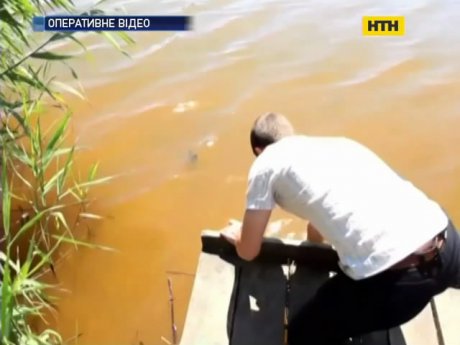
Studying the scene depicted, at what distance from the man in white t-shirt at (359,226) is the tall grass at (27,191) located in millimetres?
790

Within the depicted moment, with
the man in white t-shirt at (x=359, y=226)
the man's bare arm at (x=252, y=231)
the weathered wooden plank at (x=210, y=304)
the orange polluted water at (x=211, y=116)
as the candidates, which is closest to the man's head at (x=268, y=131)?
the man in white t-shirt at (x=359, y=226)

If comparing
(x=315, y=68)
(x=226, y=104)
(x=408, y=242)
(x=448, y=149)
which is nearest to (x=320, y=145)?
(x=408, y=242)

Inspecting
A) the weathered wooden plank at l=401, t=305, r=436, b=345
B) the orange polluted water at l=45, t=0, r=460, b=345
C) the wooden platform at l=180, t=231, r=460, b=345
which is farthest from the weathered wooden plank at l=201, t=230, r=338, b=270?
the orange polluted water at l=45, t=0, r=460, b=345

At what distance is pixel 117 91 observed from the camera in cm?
474

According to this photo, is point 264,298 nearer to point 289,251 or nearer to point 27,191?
point 289,251

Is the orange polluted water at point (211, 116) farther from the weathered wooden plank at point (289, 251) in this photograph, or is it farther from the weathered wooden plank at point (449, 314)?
the weathered wooden plank at point (449, 314)

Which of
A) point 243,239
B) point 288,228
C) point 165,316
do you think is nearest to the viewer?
point 243,239

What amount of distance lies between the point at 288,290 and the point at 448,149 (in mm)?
1920

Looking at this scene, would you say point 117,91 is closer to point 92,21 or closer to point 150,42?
point 150,42

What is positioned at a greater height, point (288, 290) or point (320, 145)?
point (320, 145)

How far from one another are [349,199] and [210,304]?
0.76m

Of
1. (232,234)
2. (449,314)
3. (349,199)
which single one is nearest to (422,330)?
(449,314)

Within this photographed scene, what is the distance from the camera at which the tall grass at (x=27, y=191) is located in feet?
6.98

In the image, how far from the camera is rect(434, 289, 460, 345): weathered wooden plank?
2.20m
